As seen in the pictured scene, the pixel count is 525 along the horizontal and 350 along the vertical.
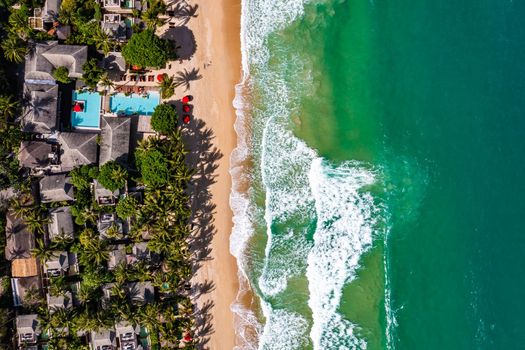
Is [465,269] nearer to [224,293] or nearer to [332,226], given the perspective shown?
[332,226]

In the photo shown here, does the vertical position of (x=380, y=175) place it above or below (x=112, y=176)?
above

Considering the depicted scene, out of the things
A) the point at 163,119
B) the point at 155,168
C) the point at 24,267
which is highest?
the point at 163,119

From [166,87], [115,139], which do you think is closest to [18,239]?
[115,139]

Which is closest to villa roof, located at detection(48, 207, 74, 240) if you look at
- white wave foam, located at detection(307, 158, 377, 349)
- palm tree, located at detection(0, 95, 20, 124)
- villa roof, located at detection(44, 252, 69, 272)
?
villa roof, located at detection(44, 252, 69, 272)

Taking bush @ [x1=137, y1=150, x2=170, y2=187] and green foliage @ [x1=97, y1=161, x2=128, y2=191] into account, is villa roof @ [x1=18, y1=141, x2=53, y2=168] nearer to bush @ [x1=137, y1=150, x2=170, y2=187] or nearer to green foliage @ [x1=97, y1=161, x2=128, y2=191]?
green foliage @ [x1=97, y1=161, x2=128, y2=191]

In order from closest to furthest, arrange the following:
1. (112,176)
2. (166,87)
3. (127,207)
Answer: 1. (112,176)
2. (127,207)
3. (166,87)

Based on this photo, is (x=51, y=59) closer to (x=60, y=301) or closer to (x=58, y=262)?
(x=58, y=262)

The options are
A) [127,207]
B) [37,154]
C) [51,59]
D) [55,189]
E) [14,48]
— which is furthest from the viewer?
[37,154]

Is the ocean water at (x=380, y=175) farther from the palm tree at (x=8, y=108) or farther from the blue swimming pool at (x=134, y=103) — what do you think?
the palm tree at (x=8, y=108)

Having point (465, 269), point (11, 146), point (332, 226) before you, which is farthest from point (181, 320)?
point (465, 269)

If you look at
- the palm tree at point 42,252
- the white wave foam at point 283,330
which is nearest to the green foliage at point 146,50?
the palm tree at point 42,252
